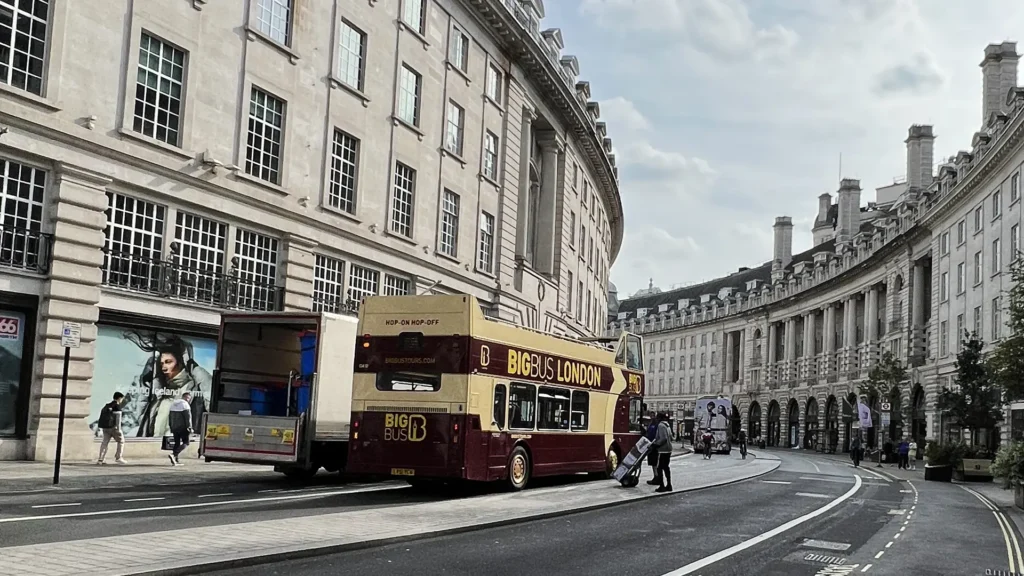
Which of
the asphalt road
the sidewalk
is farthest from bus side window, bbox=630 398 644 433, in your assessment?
the sidewalk

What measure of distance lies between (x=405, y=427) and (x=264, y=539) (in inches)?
287

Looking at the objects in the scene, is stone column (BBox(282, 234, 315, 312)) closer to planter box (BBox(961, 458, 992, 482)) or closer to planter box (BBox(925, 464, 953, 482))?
planter box (BBox(925, 464, 953, 482))

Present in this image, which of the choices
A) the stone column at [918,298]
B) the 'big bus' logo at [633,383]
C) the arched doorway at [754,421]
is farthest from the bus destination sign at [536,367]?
the arched doorway at [754,421]

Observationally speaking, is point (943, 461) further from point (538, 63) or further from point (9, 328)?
point (9, 328)

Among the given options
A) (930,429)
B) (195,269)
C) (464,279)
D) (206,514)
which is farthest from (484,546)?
(930,429)

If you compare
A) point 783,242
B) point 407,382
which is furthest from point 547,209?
point 783,242

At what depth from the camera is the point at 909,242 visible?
2680 inches

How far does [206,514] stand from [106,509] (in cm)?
147

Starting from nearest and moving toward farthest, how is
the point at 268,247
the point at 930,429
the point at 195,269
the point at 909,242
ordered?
the point at 195,269 < the point at 268,247 < the point at 930,429 < the point at 909,242

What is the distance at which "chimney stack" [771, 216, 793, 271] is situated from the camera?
4415 inches

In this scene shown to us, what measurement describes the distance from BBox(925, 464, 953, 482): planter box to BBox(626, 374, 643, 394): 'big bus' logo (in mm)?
16734

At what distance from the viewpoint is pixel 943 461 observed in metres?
37.6

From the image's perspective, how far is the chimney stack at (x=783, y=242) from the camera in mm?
112137

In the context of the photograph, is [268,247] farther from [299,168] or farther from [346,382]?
[346,382]
